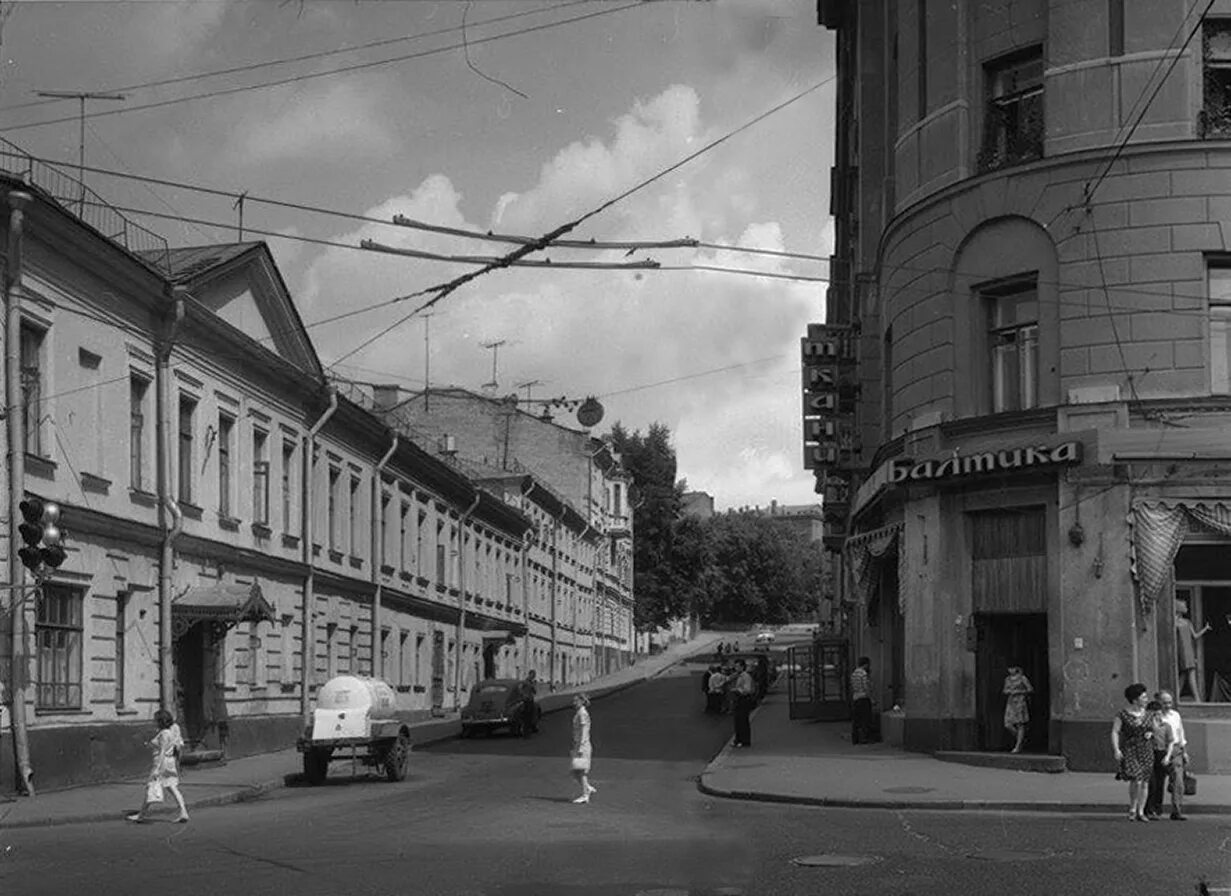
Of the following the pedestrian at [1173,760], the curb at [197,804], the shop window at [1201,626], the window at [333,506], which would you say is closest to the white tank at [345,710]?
the curb at [197,804]

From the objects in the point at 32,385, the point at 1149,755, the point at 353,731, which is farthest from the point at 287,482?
the point at 1149,755

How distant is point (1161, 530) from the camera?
2392 cm

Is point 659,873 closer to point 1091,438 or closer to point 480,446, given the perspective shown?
point 1091,438

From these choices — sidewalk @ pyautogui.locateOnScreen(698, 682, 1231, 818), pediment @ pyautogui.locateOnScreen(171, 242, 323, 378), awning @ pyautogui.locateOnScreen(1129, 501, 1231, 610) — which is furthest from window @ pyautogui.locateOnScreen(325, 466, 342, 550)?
awning @ pyautogui.locateOnScreen(1129, 501, 1231, 610)

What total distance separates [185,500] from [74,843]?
45.7 ft

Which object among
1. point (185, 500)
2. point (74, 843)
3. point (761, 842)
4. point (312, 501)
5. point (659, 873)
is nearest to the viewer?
point (659, 873)

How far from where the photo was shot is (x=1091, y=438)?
24.2 metres

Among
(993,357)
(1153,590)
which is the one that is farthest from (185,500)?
(1153,590)

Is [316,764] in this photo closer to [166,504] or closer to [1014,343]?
[166,504]

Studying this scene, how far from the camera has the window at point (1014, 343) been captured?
25703mm

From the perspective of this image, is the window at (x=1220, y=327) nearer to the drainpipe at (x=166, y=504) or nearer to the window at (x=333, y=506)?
the drainpipe at (x=166, y=504)

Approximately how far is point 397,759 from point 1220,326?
14049 mm

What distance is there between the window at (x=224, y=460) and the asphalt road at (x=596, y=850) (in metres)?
10.3

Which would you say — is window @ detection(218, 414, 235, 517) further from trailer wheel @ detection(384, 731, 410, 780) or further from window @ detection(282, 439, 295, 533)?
trailer wheel @ detection(384, 731, 410, 780)
